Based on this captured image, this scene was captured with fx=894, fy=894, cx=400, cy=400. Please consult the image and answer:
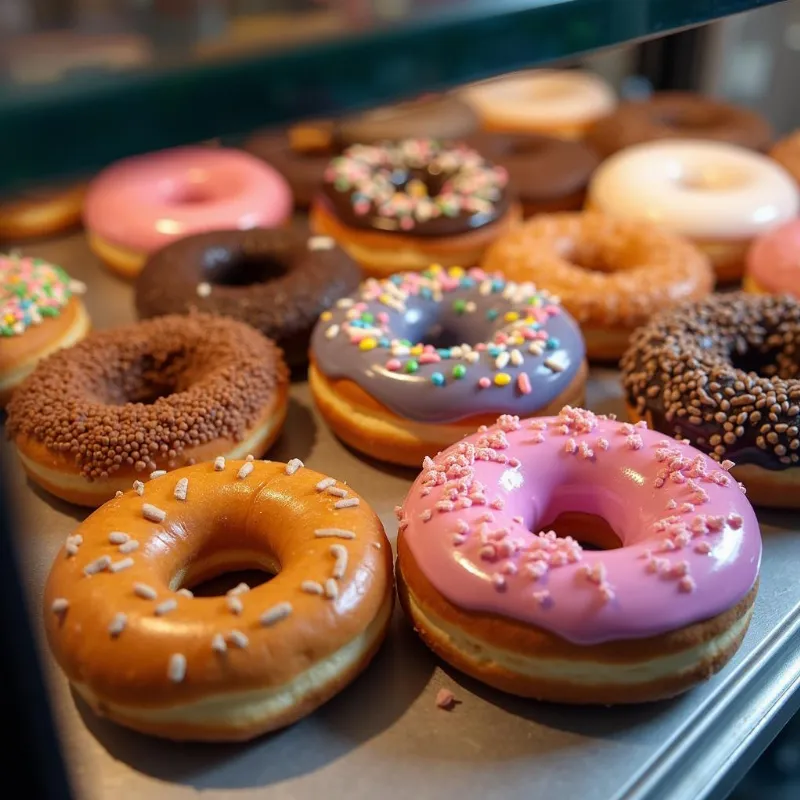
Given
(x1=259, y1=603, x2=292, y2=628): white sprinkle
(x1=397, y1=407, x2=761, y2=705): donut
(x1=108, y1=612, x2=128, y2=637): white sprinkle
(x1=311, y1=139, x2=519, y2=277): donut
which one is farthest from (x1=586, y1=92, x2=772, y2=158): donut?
(x1=108, y1=612, x2=128, y2=637): white sprinkle

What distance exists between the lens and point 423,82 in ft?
2.58

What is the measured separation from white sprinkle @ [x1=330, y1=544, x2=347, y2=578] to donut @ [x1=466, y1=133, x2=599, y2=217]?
5.57ft

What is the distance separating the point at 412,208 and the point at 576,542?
133 cm

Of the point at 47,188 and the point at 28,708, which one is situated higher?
the point at 47,188

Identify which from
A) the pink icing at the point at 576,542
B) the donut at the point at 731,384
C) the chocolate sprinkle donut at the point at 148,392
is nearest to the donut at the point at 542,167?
the donut at the point at 731,384

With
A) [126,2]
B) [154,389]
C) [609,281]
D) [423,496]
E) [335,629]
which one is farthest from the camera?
[609,281]

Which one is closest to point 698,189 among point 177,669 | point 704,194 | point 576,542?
point 704,194

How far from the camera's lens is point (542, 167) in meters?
2.84

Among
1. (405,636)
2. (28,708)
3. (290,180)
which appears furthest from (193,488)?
(290,180)

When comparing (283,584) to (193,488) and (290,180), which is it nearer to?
(193,488)

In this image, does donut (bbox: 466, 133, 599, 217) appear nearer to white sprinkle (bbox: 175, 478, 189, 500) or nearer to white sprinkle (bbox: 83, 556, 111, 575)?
white sprinkle (bbox: 175, 478, 189, 500)

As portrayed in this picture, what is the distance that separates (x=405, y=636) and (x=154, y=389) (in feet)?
2.65

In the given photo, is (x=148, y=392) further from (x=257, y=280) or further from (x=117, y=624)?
(x=117, y=624)

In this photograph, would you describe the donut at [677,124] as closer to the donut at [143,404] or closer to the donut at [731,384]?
the donut at [731,384]
